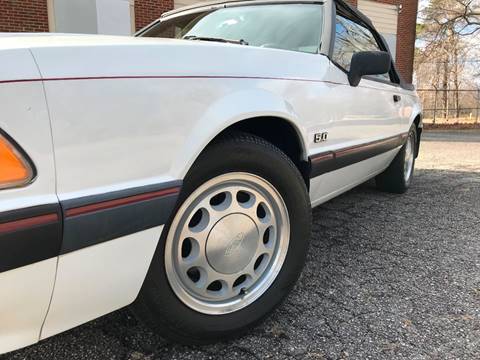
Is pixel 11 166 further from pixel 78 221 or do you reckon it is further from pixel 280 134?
pixel 280 134

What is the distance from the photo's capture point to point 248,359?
1780mm

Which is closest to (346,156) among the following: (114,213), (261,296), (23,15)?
(261,296)

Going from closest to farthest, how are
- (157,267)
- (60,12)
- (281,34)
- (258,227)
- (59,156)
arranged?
(59,156) < (157,267) < (258,227) < (281,34) < (60,12)

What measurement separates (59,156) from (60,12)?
863 cm

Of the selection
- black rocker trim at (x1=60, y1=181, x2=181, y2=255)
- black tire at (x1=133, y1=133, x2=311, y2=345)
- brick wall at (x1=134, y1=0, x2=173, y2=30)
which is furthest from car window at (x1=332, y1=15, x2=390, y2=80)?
brick wall at (x1=134, y1=0, x2=173, y2=30)

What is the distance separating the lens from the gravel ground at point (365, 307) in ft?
6.05

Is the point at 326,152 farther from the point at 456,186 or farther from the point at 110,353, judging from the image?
the point at 456,186

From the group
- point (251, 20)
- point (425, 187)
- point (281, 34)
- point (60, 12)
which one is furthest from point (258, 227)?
point (60, 12)

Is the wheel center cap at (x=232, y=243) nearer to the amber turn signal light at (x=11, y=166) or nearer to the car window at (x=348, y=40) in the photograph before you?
the amber turn signal light at (x=11, y=166)

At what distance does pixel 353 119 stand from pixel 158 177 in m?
1.62

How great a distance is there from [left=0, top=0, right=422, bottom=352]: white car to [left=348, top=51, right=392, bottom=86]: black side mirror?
0.33 ft

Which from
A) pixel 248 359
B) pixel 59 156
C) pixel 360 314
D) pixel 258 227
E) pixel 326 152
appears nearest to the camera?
pixel 59 156

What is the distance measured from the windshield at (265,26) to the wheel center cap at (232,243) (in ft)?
3.99

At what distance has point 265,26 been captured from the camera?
2807 mm
